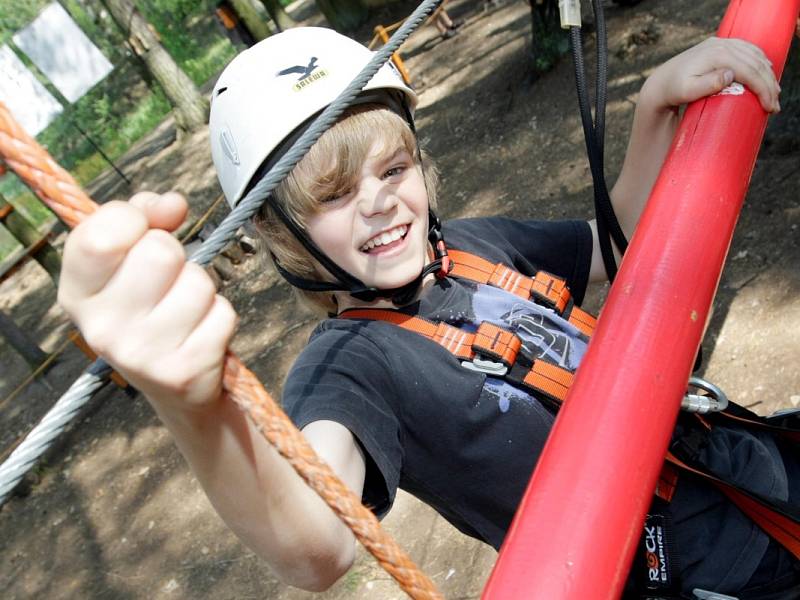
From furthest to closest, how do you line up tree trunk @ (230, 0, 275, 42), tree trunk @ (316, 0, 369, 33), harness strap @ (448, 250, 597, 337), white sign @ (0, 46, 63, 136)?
tree trunk @ (316, 0, 369, 33) < tree trunk @ (230, 0, 275, 42) < white sign @ (0, 46, 63, 136) < harness strap @ (448, 250, 597, 337)

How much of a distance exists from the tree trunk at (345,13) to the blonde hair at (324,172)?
11.4 meters

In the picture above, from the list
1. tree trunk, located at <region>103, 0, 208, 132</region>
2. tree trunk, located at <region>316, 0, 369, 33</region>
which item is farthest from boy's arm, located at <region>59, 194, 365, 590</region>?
tree trunk, located at <region>316, 0, 369, 33</region>

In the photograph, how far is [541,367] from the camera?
1.41 m

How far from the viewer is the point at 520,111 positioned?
5.53 metres

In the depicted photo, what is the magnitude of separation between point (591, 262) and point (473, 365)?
0.64 m

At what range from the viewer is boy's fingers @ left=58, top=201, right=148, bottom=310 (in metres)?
0.59

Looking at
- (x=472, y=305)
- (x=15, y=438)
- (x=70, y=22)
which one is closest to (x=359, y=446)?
(x=472, y=305)

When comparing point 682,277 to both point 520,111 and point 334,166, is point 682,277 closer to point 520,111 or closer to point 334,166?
point 334,166

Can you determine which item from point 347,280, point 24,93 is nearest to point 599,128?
point 347,280

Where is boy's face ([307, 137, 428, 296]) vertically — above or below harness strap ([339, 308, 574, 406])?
above

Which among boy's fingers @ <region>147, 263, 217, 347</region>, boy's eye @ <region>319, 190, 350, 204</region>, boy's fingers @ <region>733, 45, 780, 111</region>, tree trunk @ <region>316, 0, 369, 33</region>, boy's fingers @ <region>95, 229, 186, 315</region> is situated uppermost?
boy's fingers @ <region>95, 229, 186, 315</region>

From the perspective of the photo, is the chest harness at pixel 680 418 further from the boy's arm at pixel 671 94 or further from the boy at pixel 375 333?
the boy's arm at pixel 671 94

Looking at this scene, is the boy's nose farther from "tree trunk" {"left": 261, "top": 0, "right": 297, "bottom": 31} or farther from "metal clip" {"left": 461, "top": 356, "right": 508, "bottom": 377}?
"tree trunk" {"left": 261, "top": 0, "right": 297, "bottom": 31}

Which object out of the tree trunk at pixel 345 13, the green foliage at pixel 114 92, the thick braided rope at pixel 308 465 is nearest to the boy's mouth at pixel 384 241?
the thick braided rope at pixel 308 465
